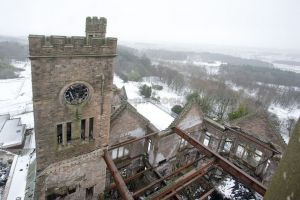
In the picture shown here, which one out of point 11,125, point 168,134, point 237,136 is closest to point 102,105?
point 168,134

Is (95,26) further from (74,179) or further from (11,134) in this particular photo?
(11,134)

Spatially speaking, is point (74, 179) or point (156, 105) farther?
point (156, 105)

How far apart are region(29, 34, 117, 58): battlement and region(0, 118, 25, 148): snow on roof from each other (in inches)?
845

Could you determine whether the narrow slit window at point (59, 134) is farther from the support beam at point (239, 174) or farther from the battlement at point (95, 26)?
the support beam at point (239, 174)

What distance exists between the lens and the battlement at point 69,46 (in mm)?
9625

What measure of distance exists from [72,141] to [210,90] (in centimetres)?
5612

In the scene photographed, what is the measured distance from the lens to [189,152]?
2200 cm

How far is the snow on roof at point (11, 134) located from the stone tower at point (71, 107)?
17579mm

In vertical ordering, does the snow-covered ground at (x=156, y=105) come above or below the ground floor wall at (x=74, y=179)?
below

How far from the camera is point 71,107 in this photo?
11.7 m

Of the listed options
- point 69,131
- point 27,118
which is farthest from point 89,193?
point 27,118

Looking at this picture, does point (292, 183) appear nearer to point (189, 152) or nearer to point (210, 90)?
point (189, 152)

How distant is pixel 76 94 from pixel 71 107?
0.75 metres

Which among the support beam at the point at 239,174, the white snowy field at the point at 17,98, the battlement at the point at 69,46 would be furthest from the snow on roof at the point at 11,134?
the support beam at the point at 239,174
